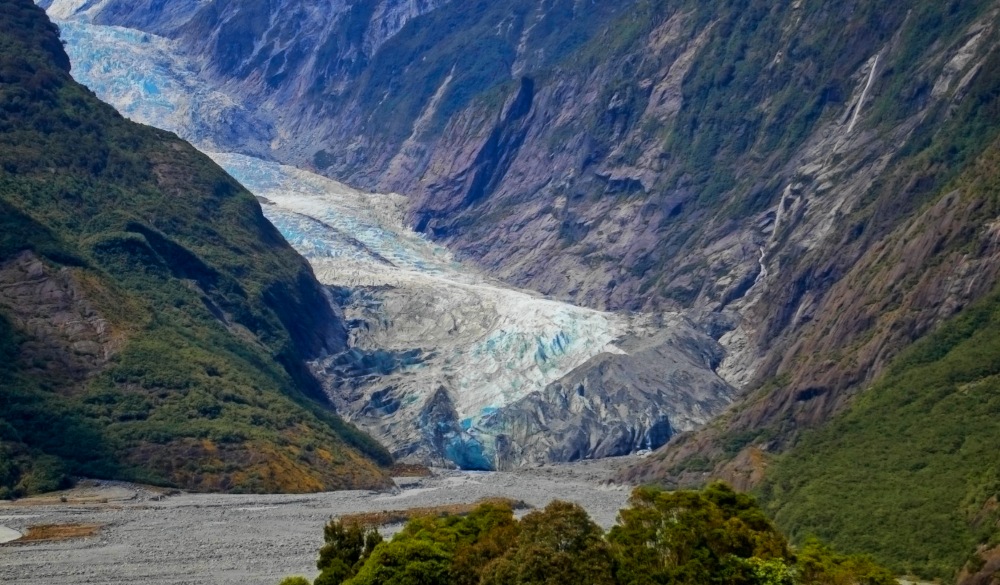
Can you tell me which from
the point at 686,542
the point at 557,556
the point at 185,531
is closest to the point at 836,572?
the point at 686,542

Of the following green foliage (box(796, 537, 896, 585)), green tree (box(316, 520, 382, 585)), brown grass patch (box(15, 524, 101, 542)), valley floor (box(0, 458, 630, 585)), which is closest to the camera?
green foliage (box(796, 537, 896, 585))

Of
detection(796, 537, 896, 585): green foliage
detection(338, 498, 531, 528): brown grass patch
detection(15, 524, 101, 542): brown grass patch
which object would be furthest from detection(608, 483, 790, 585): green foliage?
detection(15, 524, 101, 542): brown grass patch

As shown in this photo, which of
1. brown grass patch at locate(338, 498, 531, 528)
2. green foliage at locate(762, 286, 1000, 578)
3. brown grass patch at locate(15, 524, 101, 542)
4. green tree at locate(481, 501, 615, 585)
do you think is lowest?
green tree at locate(481, 501, 615, 585)

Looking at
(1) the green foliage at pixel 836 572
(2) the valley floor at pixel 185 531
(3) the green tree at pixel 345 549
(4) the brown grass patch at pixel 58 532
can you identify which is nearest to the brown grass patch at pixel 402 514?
(2) the valley floor at pixel 185 531

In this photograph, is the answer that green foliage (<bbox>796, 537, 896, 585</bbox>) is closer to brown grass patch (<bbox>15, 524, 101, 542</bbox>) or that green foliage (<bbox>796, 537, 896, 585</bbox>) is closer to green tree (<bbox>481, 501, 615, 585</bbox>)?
green tree (<bbox>481, 501, 615, 585</bbox>)

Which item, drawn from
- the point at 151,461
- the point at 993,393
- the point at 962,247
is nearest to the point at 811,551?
the point at 993,393

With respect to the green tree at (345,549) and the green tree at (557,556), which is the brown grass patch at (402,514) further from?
the green tree at (557,556)
